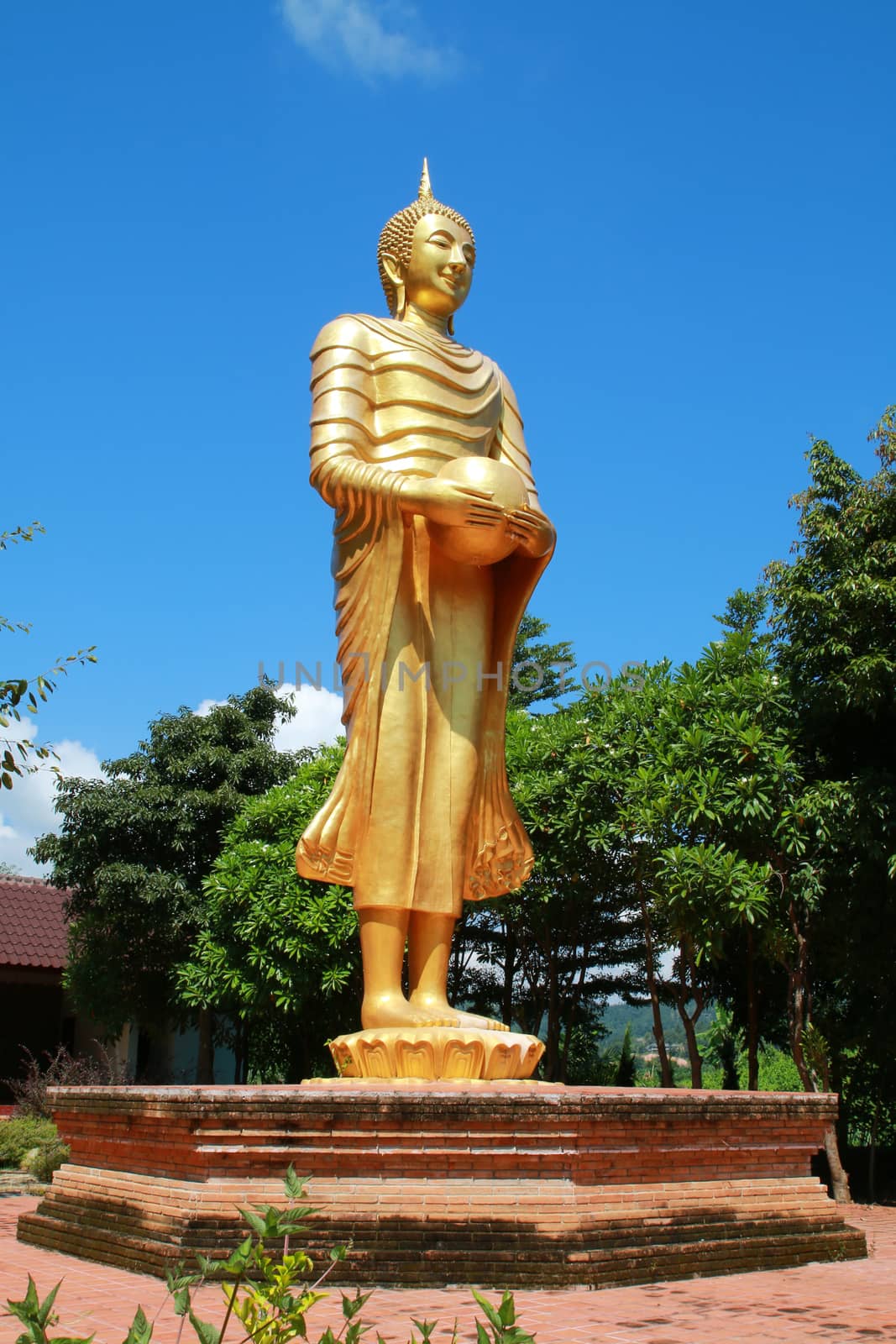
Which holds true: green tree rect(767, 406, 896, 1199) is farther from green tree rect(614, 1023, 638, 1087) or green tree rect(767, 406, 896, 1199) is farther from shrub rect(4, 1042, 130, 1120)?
shrub rect(4, 1042, 130, 1120)

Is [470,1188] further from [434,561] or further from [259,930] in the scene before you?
[259,930]

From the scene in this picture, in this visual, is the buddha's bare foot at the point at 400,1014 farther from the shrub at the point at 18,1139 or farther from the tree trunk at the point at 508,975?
the tree trunk at the point at 508,975

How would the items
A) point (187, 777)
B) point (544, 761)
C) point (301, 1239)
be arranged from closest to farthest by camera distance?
1. point (301, 1239)
2. point (544, 761)
3. point (187, 777)

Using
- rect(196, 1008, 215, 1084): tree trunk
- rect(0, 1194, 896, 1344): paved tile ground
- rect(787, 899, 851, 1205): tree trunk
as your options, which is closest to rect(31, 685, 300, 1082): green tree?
rect(196, 1008, 215, 1084): tree trunk

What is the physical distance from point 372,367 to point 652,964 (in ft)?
32.0

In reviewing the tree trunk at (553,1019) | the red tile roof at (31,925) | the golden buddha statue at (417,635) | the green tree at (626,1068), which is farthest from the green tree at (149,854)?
the golden buddha statue at (417,635)

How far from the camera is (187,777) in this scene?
1809 centimetres

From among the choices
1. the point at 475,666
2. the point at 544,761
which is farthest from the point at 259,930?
the point at 475,666

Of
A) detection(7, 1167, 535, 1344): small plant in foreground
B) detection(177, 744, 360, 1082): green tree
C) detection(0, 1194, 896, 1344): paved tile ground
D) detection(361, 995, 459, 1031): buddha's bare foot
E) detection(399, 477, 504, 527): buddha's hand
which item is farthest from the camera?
detection(177, 744, 360, 1082): green tree

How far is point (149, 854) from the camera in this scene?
1762 cm

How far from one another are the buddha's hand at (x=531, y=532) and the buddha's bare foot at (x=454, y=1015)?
239cm

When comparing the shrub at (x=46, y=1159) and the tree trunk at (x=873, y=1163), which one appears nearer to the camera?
the shrub at (x=46, y=1159)

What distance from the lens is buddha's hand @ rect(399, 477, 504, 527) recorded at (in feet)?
20.1

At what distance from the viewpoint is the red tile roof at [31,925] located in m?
18.2
